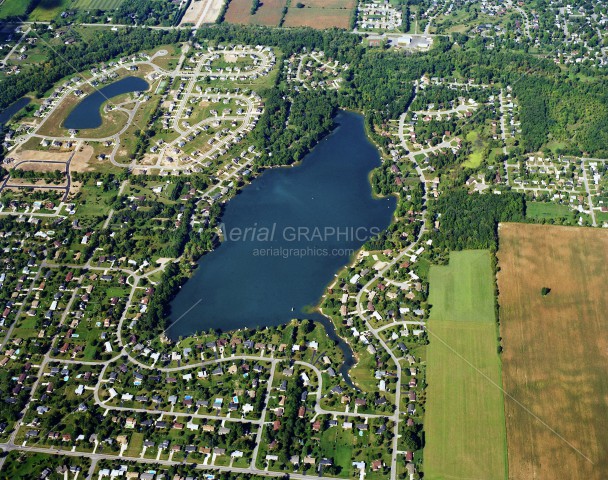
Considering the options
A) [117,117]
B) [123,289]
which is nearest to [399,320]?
[123,289]

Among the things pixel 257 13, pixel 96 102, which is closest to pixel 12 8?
pixel 96 102

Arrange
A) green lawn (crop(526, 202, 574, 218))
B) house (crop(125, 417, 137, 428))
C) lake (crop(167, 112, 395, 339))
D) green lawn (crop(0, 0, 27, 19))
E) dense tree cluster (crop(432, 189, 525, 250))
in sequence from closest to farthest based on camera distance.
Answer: house (crop(125, 417, 137, 428)), lake (crop(167, 112, 395, 339)), dense tree cluster (crop(432, 189, 525, 250)), green lawn (crop(526, 202, 574, 218)), green lawn (crop(0, 0, 27, 19))

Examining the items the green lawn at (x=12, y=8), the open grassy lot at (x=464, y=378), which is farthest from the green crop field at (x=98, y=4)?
the open grassy lot at (x=464, y=378)

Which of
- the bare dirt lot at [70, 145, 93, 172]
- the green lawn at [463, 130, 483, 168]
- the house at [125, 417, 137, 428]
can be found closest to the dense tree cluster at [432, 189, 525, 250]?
the green lawn at [463, 130, 483, 168]

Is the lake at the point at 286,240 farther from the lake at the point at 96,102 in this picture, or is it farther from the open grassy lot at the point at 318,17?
the open grassy lot at the point at 318,17

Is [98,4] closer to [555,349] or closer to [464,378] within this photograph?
[464,378]

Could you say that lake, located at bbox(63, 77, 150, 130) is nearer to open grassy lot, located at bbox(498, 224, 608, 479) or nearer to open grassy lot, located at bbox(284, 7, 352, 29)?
open grassy lot, located at bbox(284, 7, 352, 29)

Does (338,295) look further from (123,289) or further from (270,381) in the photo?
(123,289)
